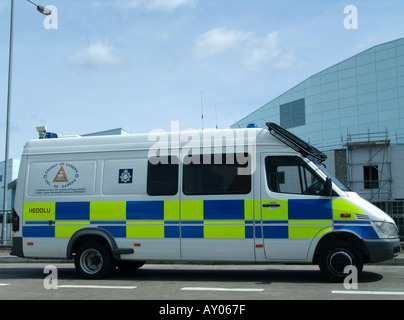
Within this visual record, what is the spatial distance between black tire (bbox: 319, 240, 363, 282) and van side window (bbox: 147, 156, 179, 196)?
285 cm

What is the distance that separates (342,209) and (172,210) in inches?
117

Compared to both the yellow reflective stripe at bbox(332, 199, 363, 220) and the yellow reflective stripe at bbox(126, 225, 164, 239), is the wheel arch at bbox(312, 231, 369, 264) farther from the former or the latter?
the yellow reflective stripe at bbox(126, 225, 164, 239)

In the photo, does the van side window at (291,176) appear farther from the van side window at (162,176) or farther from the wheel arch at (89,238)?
the wheel arch at (89,238)

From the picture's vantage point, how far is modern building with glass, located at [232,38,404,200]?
37.9 m

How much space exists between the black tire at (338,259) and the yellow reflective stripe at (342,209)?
1.40 ft

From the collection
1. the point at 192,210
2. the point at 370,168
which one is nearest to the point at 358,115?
the point at 370,168

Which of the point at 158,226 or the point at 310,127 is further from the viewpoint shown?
the point at 310,127

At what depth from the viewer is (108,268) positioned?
342 inches

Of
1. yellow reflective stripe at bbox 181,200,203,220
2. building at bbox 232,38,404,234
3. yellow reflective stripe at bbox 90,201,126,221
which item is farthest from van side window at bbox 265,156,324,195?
building at bbox 232,38,404,234

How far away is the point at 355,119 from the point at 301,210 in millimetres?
47992

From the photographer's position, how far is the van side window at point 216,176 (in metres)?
8.21

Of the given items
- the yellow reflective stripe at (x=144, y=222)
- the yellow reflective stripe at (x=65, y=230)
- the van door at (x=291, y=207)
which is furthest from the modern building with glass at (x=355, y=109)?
the yellow reflective stripe at (x=65, y=230)

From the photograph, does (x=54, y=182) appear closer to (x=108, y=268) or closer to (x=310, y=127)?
(x=108, y=268)
